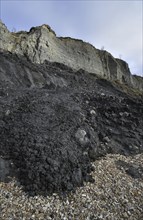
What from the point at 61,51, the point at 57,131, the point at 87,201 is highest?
the point at 61,51

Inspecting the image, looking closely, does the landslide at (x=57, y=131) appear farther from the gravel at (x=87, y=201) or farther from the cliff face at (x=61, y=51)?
the cliff face at (x=61, y=51)

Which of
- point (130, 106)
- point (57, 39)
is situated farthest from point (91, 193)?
point (57, 39)

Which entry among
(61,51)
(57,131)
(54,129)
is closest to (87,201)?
(57,131)

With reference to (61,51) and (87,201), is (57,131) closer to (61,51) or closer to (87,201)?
(87,201)

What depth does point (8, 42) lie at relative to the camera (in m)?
23.4

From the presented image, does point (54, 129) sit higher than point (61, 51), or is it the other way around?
point (61, 51)

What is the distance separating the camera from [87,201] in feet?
29.0

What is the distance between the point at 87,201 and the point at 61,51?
834 inches

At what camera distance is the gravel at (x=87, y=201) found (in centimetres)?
803

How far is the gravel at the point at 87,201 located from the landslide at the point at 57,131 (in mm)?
319

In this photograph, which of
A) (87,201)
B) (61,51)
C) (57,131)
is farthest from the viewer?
(61,51)

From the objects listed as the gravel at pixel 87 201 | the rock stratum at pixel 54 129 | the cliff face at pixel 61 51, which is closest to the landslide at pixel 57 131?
the rock stratum at pixel 54 129

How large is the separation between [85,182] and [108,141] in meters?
3.38

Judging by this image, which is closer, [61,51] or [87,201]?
[87,201]
